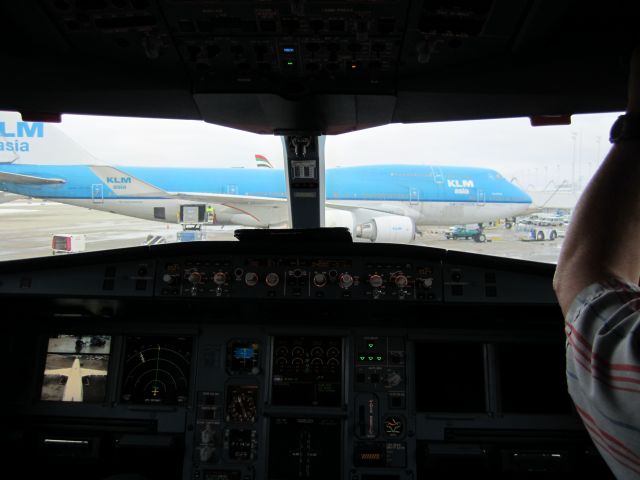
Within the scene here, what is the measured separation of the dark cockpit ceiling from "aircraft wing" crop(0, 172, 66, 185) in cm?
104

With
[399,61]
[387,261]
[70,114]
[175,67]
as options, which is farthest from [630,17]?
[70,114]


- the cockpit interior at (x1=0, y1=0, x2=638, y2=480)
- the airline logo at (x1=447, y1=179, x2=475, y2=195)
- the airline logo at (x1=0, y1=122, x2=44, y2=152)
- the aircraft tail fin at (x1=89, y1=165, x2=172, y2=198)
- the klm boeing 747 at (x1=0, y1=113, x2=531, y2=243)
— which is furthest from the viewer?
the airline logo at (x1=447, y1=179, x2=475, y2=195)

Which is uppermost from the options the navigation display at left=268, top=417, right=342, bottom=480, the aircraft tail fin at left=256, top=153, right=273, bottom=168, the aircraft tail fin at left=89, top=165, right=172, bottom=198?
the aircraft tail fin at left=89, top=165, right=172, bottom=198

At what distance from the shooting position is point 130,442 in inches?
94.4

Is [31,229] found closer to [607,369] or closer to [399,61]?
[399,61]

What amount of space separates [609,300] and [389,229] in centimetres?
363

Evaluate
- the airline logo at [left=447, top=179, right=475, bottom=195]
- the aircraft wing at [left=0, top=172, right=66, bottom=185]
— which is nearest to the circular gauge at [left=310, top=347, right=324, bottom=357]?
the aircraft wing at [left=0, top=172, right=66, bottom=185]

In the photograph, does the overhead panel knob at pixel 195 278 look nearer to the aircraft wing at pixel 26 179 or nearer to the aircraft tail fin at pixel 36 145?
the aircraft tail fin at pixel 36 145

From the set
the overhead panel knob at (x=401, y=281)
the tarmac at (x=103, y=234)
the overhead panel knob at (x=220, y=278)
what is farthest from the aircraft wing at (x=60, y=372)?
the overhead panel knob at (x=401, y=281)

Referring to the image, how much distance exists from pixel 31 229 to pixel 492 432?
2.69m

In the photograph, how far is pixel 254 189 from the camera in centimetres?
526

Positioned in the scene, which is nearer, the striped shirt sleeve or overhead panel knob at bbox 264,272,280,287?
the striped shirt sleeve

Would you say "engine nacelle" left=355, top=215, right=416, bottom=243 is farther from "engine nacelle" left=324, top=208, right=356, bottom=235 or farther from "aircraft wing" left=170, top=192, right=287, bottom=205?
"aircraft wing" left=170, top=192, right=287, bottom=205

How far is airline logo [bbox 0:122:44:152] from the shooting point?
9.16 ft
